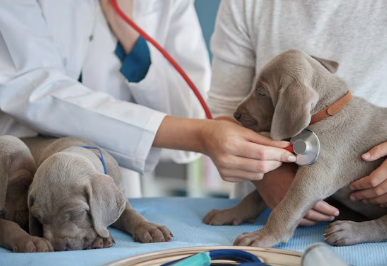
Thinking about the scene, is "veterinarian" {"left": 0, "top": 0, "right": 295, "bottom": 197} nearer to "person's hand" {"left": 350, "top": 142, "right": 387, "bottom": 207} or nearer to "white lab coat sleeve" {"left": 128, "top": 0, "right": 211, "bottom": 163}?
"white lab coat sleeve" {"left": 128, "top": 0, "right": 211, "bottom": 163}

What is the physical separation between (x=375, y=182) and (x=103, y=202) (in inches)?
29.9

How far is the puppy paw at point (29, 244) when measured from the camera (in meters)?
1.12

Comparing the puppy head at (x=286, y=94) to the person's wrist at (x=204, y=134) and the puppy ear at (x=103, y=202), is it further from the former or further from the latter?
the puppy ear at (x=103, y=202)

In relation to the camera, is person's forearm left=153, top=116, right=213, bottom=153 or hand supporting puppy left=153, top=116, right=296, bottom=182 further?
person's forearm left=153, top=116, right=213, bottom=153

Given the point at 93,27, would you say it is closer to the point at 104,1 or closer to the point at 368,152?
the point at 104,1

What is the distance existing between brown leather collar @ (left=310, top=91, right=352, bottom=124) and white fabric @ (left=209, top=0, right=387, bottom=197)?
0.38m

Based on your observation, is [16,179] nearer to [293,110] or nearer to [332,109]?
[293,110]

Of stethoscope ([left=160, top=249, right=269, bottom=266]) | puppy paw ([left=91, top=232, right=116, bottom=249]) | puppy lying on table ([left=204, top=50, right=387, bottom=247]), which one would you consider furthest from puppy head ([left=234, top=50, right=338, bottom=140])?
puppy paw ([left=91, top=232, right=116, bottom=249])

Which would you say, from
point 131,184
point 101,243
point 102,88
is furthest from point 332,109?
point 131,184

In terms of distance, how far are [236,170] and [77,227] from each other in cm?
51

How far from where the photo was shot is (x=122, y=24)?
1.95 meters

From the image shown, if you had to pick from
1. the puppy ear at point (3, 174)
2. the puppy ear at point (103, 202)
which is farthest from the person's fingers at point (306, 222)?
the puppy ear at point (3, 174)

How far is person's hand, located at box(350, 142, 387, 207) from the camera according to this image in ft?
4.17

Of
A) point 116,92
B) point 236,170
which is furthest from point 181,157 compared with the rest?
point 236,170
